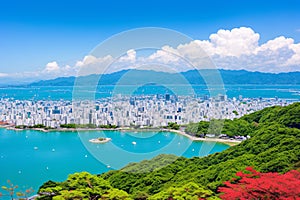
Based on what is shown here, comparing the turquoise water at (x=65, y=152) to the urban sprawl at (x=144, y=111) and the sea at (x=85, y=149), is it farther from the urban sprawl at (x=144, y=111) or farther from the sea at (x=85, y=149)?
the urban sprawl at (x=144, y=111)

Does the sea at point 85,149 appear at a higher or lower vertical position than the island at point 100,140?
lower

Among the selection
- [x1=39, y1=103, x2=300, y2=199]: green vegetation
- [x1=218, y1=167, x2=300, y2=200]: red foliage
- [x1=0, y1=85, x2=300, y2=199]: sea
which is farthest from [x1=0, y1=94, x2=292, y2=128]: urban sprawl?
[x1=218, y1=167, x2=300, y2=200]: red foliage

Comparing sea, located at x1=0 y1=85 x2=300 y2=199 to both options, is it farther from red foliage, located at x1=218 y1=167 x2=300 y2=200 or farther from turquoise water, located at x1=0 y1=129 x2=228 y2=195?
red foliage, located at x1=218 y1=167 x2=300 y2=200

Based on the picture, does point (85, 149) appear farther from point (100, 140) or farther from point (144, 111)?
point (100, 140)

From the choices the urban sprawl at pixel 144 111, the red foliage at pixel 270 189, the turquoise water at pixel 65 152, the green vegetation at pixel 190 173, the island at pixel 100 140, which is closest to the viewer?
the red foliage at pixel 270 189

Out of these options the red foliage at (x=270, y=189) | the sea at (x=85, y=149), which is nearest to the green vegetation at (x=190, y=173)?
the sea at (x=85, y=149)

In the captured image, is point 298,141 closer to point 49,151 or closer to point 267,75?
point 49,151
